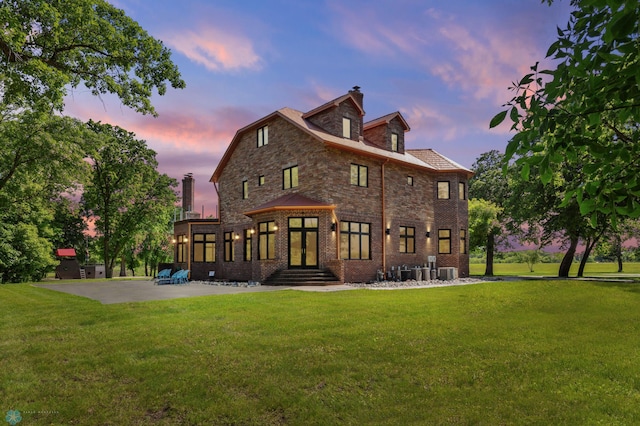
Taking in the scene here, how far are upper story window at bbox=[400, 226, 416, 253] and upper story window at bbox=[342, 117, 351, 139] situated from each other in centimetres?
628

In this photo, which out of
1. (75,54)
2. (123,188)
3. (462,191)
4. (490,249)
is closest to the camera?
(75,54)

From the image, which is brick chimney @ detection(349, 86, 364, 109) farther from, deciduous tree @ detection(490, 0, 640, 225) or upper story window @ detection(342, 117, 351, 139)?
deciduous tree @ detection(490, 0, 640, 225)

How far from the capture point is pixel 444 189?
27141mm

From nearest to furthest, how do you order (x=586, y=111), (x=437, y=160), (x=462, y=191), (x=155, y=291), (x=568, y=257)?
(x=586, y=111) → (x=155, y=291) → (x=462, y=191) → (x=437, y=160) → (x=568, y=257)

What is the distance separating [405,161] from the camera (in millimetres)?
24141

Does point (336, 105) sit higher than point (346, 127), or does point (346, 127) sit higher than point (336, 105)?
point (336, 105)

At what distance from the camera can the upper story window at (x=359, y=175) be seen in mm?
22188

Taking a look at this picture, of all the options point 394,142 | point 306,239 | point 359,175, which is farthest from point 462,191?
point 306,239

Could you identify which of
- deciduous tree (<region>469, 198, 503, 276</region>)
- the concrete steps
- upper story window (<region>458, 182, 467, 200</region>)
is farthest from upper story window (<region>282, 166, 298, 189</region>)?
deciduous tree (<region>469, 198, 503, 276</region>)

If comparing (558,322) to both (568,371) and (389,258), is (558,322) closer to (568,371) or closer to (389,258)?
(568,371)

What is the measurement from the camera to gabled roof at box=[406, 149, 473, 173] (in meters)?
27.1

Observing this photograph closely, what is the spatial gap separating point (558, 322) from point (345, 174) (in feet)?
45.0

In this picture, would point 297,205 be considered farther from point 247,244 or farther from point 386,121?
point 386,121

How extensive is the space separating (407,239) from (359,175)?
5315 mm
